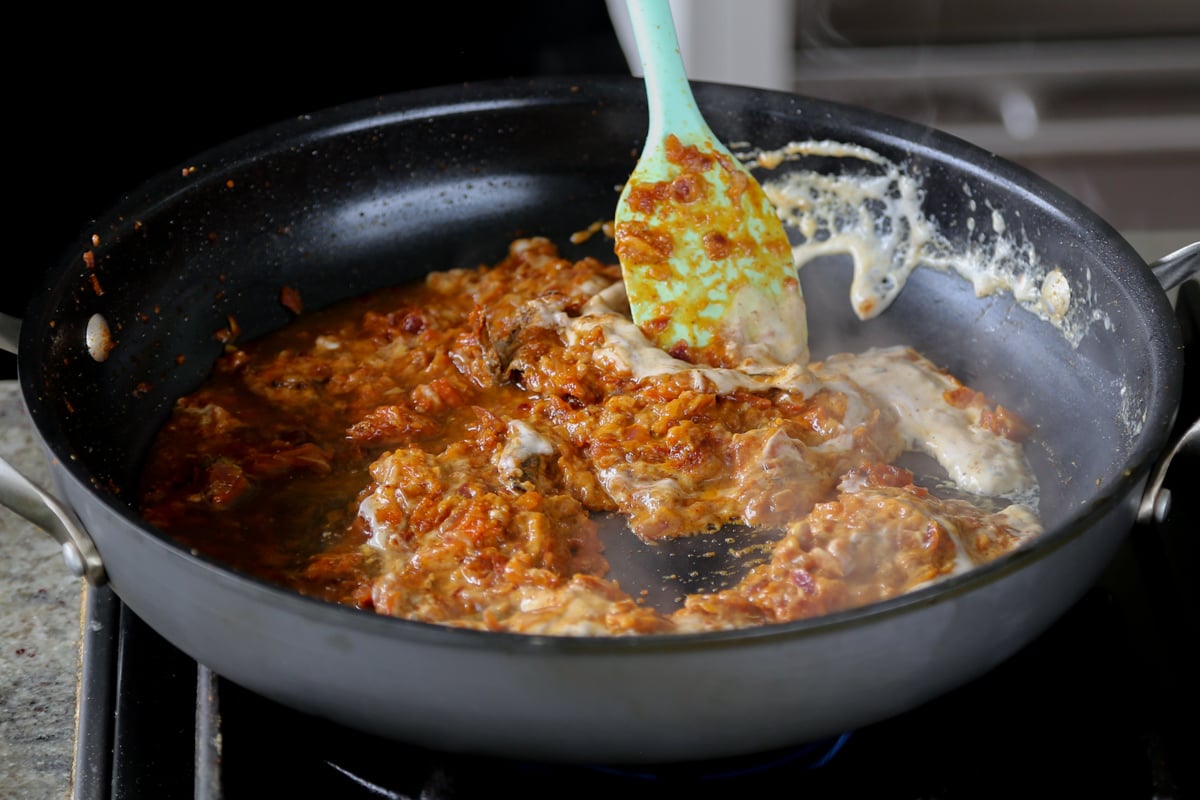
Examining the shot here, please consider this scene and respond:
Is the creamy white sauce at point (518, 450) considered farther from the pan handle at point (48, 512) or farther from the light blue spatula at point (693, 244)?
the pan handle at point (48, 512)

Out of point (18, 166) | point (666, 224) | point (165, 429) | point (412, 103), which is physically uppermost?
point (412, 103)

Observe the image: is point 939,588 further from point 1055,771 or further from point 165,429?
point 165,429

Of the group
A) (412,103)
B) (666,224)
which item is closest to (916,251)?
(666,224)

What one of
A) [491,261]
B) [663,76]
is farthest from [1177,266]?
[491,261]

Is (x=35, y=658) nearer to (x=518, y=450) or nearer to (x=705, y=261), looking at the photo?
(x=518, y=450)

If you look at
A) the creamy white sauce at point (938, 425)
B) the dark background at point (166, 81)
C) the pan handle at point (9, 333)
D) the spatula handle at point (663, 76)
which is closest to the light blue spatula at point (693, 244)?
the spatula handle at point (663, 76)

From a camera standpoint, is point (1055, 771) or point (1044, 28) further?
point (1044, 28)
